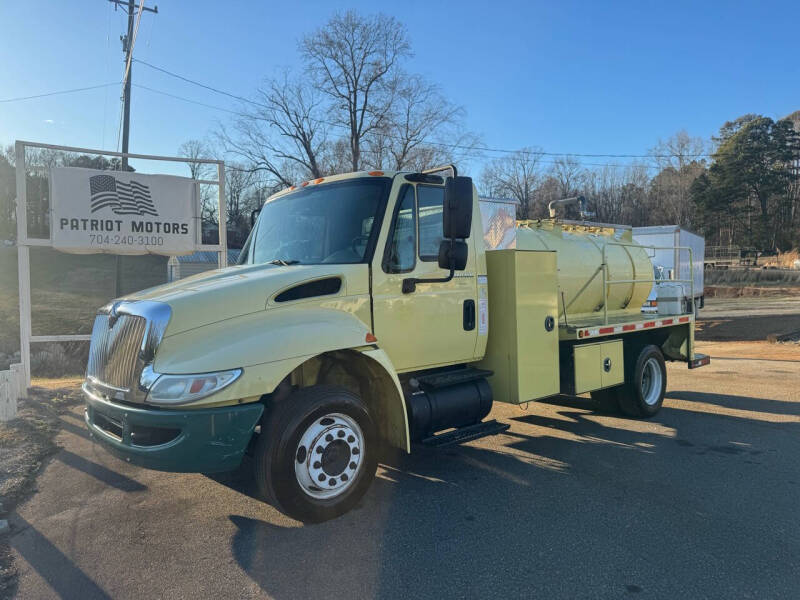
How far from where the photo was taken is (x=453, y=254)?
14.9ft

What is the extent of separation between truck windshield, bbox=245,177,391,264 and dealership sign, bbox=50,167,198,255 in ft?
13.5

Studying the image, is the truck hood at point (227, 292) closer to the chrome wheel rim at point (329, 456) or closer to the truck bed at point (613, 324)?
the chrome wheel rim at point (329, 456)

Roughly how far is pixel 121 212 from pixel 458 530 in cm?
690

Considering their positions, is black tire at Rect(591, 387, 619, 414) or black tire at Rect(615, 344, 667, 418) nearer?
black tire at Rect(615, 344, 667, 418)

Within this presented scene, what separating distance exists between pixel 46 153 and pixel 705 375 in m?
13.0

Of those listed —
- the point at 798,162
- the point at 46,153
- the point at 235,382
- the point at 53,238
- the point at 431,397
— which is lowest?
the point at 431,397

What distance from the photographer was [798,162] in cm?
7712

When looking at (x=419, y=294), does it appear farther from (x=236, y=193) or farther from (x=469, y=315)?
(x=236, y=193)

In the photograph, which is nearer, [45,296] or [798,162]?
[45,296]

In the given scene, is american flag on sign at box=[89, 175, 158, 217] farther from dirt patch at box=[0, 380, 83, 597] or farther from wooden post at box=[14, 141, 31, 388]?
dirt patch at box=[0, 380, 83, 597]

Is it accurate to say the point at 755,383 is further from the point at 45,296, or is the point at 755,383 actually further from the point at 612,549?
the point at 45,296

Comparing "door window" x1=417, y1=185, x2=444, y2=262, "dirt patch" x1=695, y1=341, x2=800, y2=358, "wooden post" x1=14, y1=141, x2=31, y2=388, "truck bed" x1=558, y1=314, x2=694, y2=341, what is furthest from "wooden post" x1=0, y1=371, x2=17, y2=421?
"dirt patch" x1=695, y1=341, x2=800, y2=358

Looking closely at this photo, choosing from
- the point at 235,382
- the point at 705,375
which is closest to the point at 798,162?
the point at 705,375

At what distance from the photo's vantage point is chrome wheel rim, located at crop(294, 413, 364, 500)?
3.98 metres
